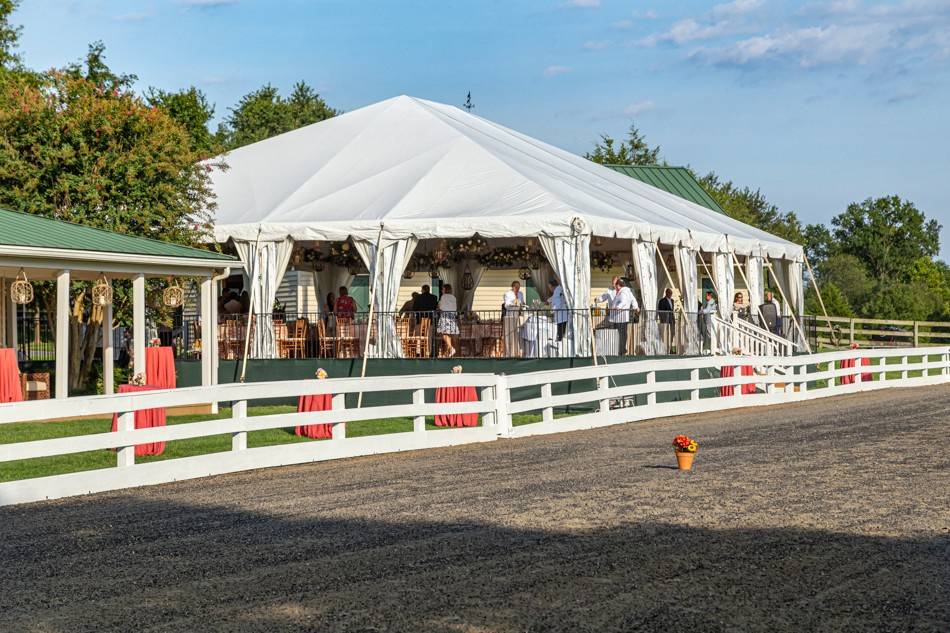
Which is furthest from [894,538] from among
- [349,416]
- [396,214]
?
[396,214]

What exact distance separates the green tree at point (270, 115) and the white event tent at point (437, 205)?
43.0m

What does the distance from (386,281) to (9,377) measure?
717cm

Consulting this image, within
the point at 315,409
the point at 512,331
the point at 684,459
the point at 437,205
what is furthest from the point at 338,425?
the point at 437,205

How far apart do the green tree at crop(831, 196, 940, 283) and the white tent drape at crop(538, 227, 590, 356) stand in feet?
325

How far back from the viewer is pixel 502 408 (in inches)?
709

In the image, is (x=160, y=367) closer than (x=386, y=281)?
Yes

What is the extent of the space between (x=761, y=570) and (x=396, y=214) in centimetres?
1788

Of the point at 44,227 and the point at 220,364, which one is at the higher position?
the point at 44,227

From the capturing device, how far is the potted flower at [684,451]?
42.4ft

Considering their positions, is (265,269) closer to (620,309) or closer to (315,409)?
(620,309)

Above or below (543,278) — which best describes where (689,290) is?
below

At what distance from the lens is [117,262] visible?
21.6 m

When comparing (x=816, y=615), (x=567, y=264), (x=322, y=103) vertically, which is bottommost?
(x=816, y=615)

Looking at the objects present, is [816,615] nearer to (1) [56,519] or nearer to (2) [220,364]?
(1) [56,519]
